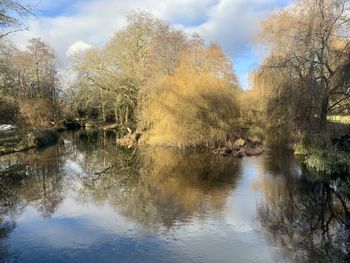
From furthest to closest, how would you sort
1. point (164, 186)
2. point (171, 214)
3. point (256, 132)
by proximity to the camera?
point (256, 132), point (164, 186), point (171, 214)

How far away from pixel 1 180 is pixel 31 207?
4840 mm

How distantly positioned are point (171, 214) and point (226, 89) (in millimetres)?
15337

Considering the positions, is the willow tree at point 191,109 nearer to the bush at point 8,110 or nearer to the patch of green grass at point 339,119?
the patch of green grass at point 339,119

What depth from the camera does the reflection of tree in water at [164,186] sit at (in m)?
11.5

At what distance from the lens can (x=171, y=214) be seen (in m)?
11.1

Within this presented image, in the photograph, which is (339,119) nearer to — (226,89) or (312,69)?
(312,69)

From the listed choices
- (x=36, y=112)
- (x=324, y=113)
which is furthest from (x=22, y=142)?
(x=324, y=113)

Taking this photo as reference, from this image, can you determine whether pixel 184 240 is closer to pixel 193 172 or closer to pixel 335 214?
pixel 335 214

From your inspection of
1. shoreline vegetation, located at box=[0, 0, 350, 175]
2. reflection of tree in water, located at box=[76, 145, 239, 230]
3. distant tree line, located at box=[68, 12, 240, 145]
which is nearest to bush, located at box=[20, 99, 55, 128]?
shoreline vegetation, located at box=[0, 0, 350, 175]

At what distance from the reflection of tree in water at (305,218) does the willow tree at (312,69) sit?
4638 mm

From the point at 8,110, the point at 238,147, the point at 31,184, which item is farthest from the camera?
the point at 8,110

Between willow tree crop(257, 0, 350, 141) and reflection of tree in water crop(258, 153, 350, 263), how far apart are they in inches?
183

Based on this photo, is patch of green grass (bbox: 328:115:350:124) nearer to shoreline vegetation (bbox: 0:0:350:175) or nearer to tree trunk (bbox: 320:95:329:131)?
shoreline vegetation (bbox: 0:0:350:175)

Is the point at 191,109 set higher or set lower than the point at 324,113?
higher
